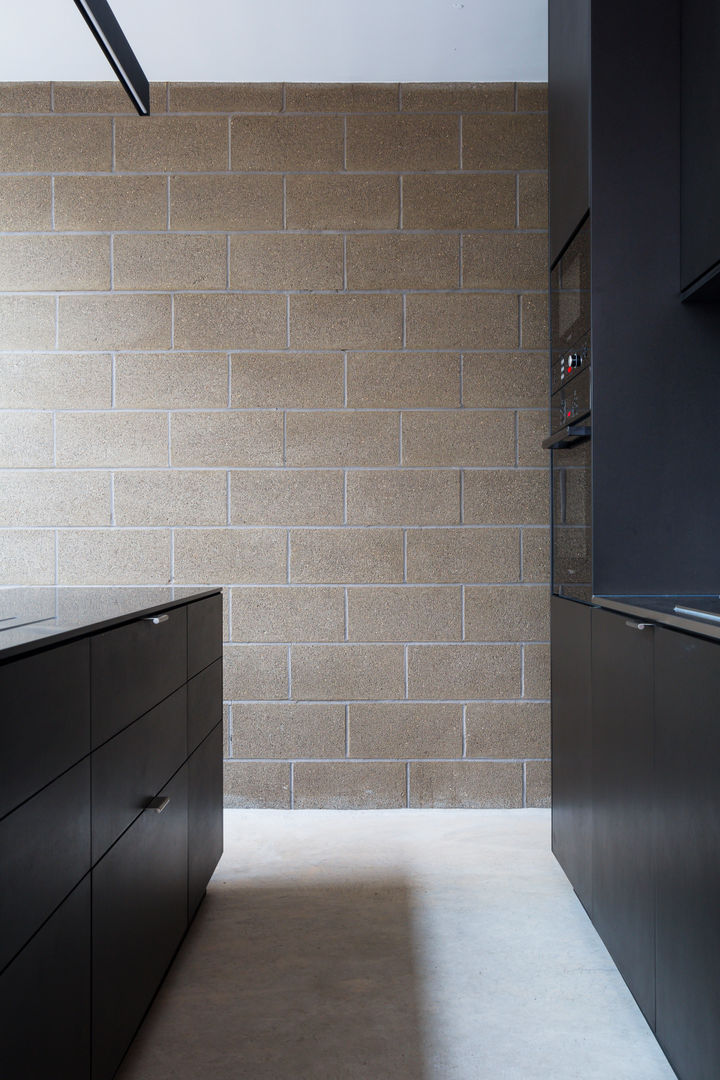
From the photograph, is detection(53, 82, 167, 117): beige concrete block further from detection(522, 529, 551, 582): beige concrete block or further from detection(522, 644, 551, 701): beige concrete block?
detection(522, 644, 551, 701): beige concrete block

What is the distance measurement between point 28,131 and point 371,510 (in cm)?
200

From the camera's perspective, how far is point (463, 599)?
3.27 metres

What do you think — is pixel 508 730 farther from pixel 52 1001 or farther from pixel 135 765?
pixel 52 1001

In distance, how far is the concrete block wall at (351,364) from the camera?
3.27 m

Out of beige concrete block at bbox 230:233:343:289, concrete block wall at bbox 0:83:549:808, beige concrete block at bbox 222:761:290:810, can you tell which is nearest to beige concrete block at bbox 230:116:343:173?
concrete block wall at bbox 0:83:549:808

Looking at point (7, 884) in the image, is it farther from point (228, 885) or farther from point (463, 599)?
point (463, 599)

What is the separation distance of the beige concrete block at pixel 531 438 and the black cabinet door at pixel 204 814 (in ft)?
5.13

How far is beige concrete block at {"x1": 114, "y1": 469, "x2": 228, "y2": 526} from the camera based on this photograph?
3.29 meters

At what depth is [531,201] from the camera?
327 centimetres

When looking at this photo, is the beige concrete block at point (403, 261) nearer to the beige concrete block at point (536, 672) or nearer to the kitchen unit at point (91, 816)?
the beige concrete block at point (536, 672)

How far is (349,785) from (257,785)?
1.19 feet

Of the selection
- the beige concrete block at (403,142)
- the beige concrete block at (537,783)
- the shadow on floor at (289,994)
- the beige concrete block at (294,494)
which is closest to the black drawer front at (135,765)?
the shadow on floor at (289,994)

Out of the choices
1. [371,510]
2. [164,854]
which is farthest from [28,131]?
[164,854]

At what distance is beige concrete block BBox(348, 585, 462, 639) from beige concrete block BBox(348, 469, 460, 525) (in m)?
0.27
